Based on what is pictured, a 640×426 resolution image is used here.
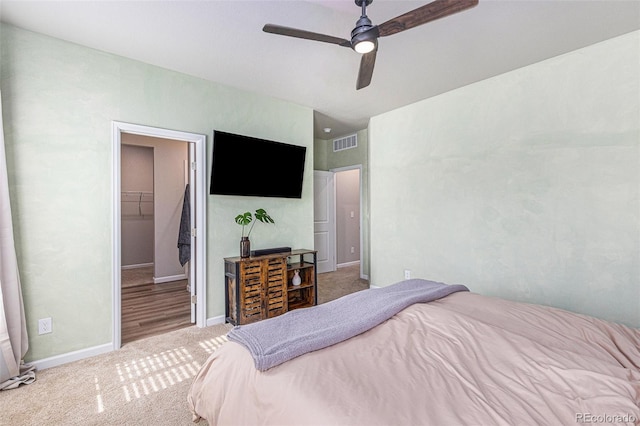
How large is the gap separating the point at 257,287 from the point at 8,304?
1.93 meters

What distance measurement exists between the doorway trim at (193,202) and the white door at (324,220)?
2.74 m

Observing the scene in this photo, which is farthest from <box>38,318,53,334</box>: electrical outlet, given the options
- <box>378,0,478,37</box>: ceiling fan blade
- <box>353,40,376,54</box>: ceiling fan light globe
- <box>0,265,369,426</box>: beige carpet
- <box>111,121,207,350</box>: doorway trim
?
<box>378,0,478,37</box>: ceiling fan blade

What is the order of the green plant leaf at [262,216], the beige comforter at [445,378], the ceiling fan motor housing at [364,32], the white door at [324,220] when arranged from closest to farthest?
the beige comforter at [445,378], the ceiling fan motor housing at [364,32], the green plant leaf at [262,216], the white door at [324,220]

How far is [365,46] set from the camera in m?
1.84

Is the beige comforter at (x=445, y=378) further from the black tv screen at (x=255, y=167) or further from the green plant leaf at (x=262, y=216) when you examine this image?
the black tv screen at (x=255, y=167)

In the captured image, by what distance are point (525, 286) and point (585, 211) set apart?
87 cm

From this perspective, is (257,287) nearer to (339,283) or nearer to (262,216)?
(262,216)

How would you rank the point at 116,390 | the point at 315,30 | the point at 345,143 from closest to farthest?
the point at 116,390 < the point at 315,30 < the point at 345,143

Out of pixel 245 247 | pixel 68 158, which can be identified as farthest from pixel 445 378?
pixel 68 158

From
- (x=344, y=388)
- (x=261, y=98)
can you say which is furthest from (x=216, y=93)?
(x=344, y=388)

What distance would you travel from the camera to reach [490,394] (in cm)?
108

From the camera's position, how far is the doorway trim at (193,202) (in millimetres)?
2730

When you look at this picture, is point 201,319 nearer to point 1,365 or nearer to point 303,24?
point 1,365

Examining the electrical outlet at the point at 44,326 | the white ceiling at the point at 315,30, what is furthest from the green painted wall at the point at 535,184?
the electrical outlet at the point at 44,326
